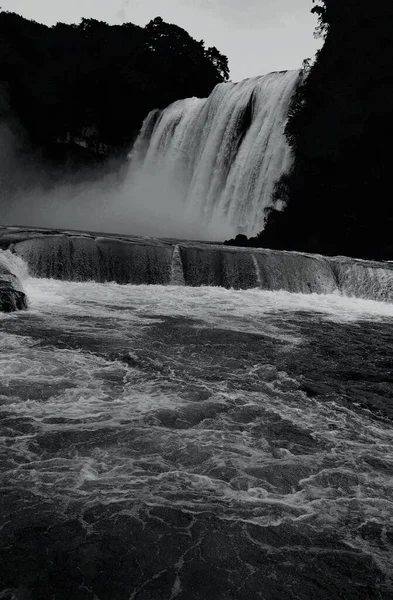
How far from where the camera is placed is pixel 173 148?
85.8 ft

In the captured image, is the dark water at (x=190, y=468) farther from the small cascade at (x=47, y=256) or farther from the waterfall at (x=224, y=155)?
the waterfall at (x=224, y=155)

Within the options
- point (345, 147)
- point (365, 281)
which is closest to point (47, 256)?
point (365, 281)

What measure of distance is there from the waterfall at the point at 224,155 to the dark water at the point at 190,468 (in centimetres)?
1498

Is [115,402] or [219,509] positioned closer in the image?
[219,509]

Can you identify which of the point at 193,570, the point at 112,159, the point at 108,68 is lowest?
the point at 193,570

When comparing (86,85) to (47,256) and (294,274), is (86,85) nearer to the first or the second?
(47,256)

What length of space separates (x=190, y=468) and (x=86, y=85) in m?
35.8

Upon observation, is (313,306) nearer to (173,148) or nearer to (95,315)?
(95,315)

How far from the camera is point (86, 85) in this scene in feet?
115

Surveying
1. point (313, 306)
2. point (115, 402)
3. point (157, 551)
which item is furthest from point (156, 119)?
point (157, 551)

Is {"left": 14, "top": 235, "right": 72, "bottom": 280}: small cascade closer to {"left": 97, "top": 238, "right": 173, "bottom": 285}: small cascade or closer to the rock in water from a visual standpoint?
{"left": 97, "top": 238, "right": 173, "bottom": 285}: small cascade

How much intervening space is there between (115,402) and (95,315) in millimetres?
3771

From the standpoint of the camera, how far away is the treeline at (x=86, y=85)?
3425 cm

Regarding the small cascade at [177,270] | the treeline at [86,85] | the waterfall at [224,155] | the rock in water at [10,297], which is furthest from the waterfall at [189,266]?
the treeline at [86,85]
